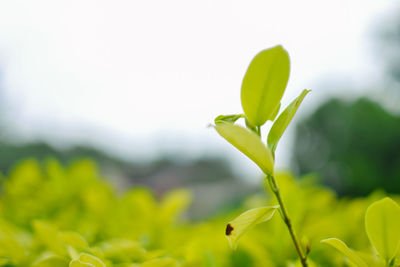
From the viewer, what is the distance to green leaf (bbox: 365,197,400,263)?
33cm

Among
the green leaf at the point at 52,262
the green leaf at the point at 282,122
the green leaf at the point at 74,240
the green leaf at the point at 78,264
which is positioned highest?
the green leaf at the point at 74,240

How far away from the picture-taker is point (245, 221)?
1.03ft

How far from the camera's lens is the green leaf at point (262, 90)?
1.03 feet

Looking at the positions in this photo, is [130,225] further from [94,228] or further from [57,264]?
[57,264]

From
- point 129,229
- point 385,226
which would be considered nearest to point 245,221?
point 385,226

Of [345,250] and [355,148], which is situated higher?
[355,148]

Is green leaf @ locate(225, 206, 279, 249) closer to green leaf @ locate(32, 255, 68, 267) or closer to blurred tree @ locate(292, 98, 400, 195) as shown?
green leaf @ locate(32, 255, 68, 267)

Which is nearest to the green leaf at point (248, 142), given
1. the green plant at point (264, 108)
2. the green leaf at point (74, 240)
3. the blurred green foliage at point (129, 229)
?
the green plant at point (264, 108)

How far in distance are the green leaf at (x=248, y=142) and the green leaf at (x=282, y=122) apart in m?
0.03

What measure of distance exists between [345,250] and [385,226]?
55 millimetres

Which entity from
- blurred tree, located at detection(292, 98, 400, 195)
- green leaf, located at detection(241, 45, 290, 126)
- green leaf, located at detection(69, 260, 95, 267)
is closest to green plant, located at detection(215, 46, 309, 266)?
green leaf, located at detection(241, 45, 290, 126)

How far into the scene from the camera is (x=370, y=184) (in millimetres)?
7410

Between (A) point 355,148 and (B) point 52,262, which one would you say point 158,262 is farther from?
(A) point 355,148

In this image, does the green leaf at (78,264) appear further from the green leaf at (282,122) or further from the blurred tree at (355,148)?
the blurred tree at (355,148)
